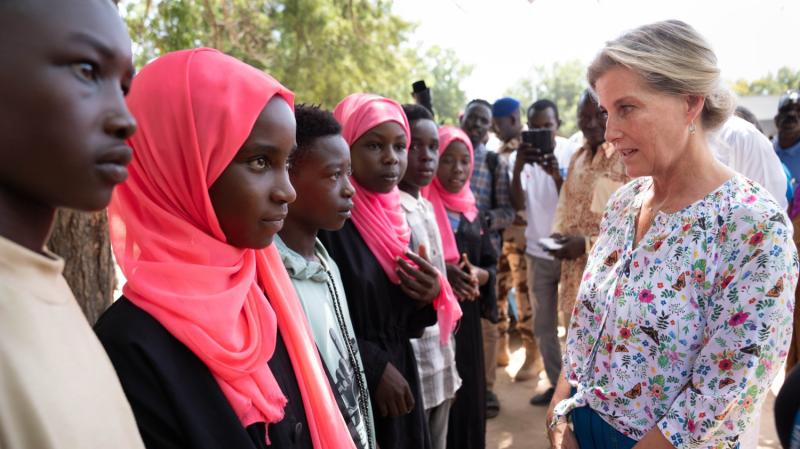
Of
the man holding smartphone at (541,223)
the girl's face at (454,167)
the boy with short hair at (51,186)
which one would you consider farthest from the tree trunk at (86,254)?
the man holding smartphone at (541,223)

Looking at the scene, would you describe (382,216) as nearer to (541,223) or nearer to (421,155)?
(421,155)

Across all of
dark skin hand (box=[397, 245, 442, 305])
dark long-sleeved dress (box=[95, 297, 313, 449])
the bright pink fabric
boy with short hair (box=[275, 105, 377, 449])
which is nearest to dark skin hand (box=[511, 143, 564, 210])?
the bright pink fabric

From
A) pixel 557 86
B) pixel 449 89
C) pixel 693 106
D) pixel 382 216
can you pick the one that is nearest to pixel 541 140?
pixel 382 216

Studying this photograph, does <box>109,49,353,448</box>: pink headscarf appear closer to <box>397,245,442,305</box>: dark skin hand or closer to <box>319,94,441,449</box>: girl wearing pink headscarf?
<box>319,94,441,449</box>: girl wearing pink headscarf

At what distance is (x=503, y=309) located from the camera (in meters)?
5.39

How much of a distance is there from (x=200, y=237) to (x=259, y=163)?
0.78 ft

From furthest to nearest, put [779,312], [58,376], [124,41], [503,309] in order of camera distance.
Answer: [503,309] < [779,312] < [124,41] < [58,376]

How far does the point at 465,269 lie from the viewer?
3.34 m

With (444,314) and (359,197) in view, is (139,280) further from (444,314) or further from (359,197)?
(444,314)

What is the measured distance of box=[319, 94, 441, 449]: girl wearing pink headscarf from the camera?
7.02ft

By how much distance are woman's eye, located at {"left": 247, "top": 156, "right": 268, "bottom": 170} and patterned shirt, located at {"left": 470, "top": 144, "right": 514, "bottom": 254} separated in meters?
3.36

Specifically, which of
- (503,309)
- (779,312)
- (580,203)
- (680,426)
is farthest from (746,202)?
(503,309)

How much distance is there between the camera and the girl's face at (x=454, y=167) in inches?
149

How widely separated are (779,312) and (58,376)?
1.60 meters
